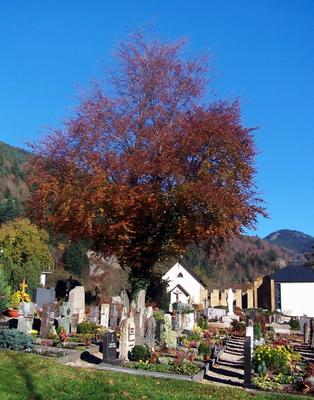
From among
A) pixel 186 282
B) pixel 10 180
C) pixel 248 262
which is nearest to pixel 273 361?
pixel 186 282

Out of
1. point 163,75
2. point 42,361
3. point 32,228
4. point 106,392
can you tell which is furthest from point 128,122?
point 32,228

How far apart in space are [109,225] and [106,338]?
6617mm

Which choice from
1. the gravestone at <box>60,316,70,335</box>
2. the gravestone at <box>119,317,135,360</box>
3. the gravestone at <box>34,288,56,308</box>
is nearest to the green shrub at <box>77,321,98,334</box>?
the gravestone at <box>60,316,70,335</box>

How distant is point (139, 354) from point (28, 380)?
5699mm

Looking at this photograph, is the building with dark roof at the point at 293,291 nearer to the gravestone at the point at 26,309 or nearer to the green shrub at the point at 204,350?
the gravestone at the point at 26,309

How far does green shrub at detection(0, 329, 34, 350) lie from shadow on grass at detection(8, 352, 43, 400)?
230 centimetres

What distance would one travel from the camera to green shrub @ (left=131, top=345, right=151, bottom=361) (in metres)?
15.3

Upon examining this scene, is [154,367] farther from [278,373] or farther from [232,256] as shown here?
[232,256]

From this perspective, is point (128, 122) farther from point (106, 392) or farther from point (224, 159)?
point (106, 392)

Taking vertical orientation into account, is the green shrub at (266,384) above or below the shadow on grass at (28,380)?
below

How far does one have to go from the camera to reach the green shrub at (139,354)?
603 inches

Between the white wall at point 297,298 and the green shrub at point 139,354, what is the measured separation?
4588 cm

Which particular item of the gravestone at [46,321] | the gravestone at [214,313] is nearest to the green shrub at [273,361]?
the gravestone at [46,321]

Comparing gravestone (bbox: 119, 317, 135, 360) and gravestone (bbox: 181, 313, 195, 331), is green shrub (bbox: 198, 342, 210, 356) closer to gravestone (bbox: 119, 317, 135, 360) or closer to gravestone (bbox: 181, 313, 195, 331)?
gravestone (bbox: 119, 317, 135, 360)
